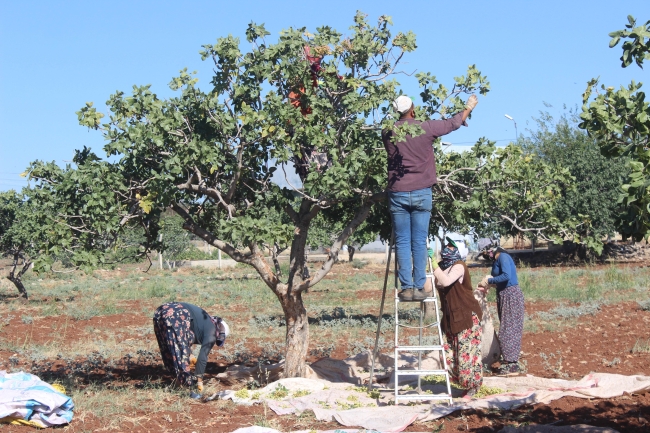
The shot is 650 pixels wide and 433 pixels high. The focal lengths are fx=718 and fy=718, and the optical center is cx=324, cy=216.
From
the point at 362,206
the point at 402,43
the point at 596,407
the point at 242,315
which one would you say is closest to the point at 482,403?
the point at 596,407

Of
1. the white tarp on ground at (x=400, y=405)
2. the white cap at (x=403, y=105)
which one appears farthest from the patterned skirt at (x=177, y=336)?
the white cap at (x=403, y=105)

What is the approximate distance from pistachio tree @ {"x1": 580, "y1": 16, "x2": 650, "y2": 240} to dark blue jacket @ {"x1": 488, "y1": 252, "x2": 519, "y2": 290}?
A: 4624 millimetres

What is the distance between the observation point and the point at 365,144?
26.8ft

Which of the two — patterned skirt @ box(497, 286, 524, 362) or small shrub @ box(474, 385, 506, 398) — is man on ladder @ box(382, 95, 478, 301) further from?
patterned skirt @ box(497, 286, 524, 362)

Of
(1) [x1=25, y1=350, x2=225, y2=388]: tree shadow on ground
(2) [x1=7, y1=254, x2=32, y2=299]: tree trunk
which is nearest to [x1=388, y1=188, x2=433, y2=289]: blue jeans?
(1) [x1=25, y1=350, x2=225, y2=388]: tree shadow on ground

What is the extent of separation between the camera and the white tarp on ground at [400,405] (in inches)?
270

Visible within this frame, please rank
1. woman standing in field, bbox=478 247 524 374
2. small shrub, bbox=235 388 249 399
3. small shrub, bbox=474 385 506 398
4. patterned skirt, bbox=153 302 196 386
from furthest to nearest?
woman standing in field, bbox=478 247 524 374 → patterned skirt, bbox=153 302 196 386 → small shrub, bbox=235 388 249 399 → small shrub, bbox=474 385 506 398

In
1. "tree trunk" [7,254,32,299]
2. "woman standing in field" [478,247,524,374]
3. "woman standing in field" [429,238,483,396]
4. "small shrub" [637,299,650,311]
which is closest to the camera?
"woman standing in field" [429,238,483,396]

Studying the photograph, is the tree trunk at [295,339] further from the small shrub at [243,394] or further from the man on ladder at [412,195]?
the man on ladder at [412,195]

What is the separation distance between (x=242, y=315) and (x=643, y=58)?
14487mm

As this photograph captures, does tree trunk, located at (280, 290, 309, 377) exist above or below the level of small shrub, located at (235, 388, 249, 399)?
above

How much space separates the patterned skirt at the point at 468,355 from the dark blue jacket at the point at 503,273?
160cm

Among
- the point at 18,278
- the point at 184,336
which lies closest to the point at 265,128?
the point at 184,336

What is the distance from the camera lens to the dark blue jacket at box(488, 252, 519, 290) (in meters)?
9.30
